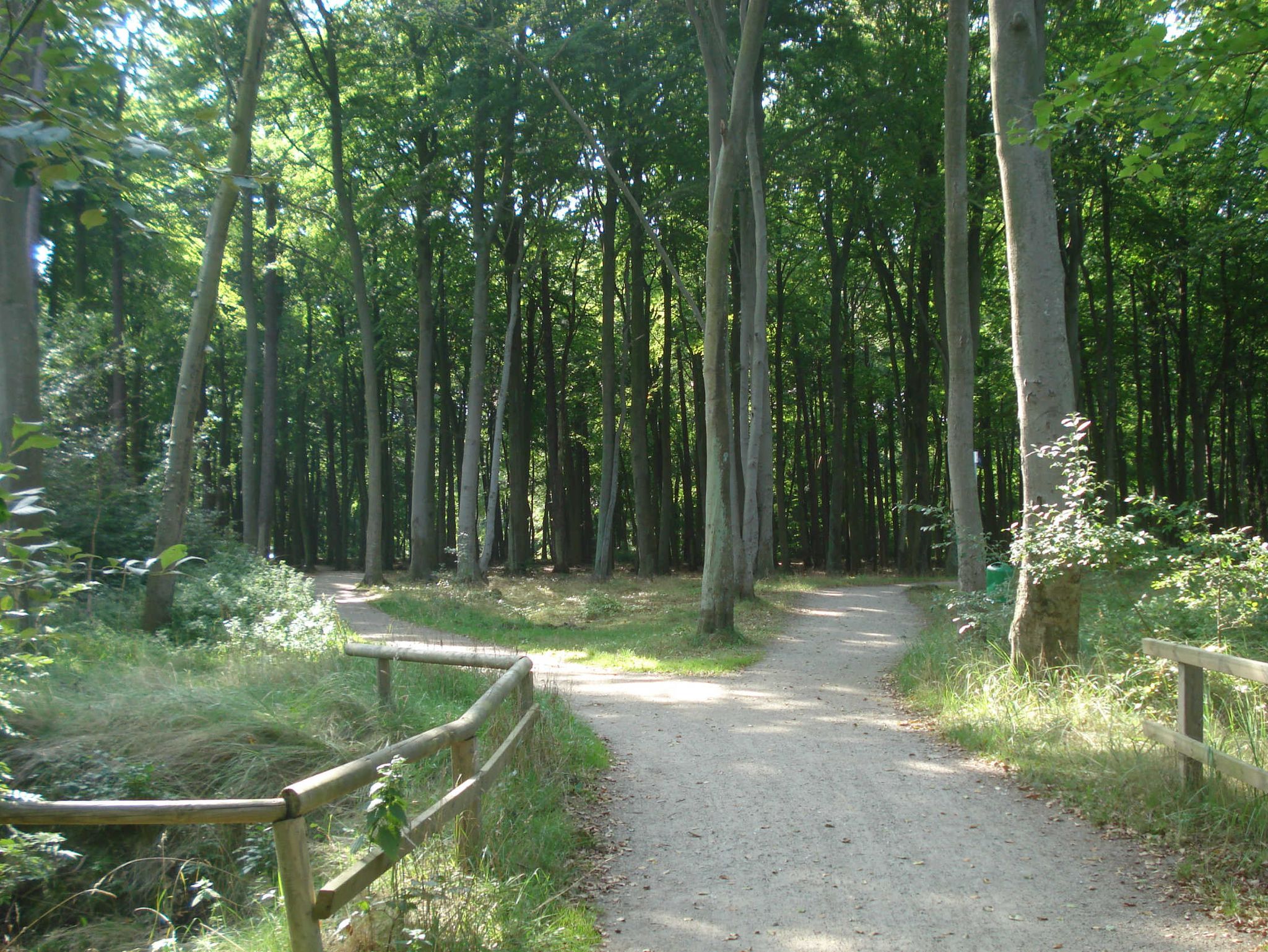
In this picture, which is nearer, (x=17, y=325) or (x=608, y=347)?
(x=17, y=325)

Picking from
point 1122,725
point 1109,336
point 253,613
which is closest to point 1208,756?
point 1122,725

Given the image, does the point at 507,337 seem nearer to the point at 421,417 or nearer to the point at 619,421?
the point at 421,417

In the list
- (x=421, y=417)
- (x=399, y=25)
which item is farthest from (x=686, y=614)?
(x=399, y=25)

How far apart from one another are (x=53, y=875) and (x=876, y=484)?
114ft

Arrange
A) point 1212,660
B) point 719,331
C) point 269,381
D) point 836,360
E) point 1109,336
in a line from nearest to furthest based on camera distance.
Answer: point 1212,660
point 719,331
point 1109,336
point 269,381
point 836,360

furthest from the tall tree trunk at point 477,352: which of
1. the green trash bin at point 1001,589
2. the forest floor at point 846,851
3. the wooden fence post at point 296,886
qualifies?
the wooden fence post at point 296,886

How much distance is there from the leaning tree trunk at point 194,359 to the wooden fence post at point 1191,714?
37.0 ft

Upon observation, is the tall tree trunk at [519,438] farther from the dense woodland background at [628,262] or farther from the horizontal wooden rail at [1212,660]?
the horizontal wooden rail at [1212,660]

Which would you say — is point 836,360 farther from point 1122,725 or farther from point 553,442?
point 1122,725

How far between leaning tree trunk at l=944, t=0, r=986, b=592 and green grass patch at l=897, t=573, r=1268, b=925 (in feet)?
7.74

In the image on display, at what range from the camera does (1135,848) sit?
195 inches

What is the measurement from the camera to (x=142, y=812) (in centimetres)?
316

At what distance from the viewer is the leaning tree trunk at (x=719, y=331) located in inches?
516

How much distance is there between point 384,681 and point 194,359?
6.84 metres
